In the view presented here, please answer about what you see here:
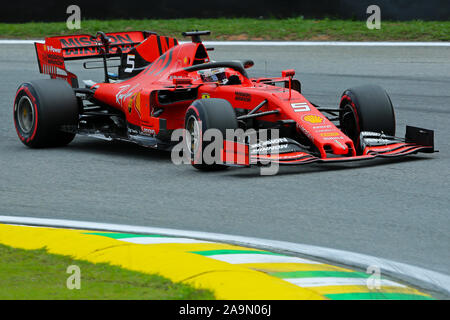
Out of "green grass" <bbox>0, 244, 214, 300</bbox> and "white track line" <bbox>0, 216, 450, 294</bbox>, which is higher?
"green grass" <bbox>0, 244, 214, 300</bbox>

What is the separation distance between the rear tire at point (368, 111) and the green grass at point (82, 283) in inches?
166

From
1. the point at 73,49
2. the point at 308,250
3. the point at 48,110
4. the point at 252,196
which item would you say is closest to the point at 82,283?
the point at 308,250

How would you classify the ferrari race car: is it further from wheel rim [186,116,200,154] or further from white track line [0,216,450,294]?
white track line [0,216,450,294]

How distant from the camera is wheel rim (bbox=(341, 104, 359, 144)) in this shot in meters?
8.94

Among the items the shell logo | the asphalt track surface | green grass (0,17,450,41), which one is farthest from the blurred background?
the shell logo

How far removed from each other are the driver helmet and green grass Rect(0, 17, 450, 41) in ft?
37.1

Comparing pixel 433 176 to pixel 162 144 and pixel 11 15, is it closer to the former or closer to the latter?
pixel 162 144

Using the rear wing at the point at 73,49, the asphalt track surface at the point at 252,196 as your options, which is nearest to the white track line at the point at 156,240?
the asphalt track surface at the point at 252,196

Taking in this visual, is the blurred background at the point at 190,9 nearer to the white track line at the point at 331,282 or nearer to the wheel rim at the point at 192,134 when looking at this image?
the wheel rim at the point at 192,134

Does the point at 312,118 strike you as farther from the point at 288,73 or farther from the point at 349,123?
the point at 349,123

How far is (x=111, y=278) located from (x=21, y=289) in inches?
19.6

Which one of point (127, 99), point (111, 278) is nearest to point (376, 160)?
point (127, 99)

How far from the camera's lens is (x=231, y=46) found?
19672 millimetres

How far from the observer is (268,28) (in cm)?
2119
